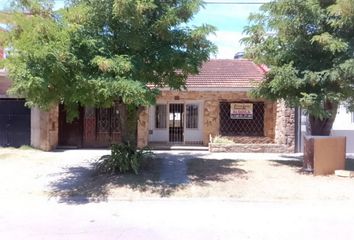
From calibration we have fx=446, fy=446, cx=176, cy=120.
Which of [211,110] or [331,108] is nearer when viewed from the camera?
[331,108]

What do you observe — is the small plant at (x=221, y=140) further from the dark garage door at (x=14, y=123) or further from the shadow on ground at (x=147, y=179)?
the dark garage door at (x=14, y=123)

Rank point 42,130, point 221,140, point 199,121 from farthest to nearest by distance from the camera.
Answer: point 199,121 → point 221,140 → point 42,130

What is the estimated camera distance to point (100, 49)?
10.3 m

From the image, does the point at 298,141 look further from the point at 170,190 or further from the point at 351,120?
the point at 170,190

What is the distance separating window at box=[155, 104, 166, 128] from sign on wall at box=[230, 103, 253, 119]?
3064 millimetres

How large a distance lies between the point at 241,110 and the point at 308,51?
7.52 m

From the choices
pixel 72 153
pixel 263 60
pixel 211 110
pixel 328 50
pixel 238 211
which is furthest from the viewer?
pixel 211 110

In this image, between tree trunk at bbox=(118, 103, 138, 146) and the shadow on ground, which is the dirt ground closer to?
the shadow on ground

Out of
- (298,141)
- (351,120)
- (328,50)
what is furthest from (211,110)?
(328,50)

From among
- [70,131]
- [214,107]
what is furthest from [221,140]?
[70,131]

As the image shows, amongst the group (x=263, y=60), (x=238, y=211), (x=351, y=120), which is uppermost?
(x=263, y=60)

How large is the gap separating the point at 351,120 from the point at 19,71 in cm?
1356

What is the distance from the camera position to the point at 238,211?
859cm

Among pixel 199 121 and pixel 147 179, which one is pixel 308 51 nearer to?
pixel 147 179
